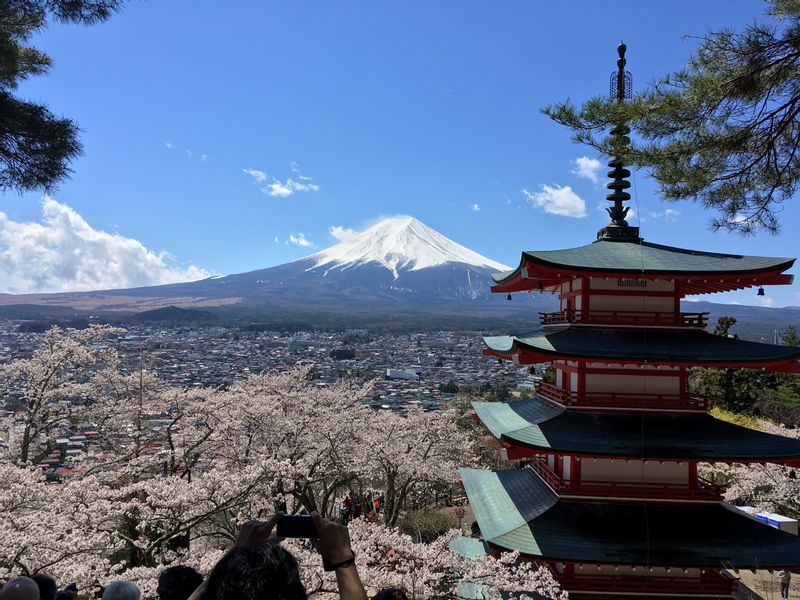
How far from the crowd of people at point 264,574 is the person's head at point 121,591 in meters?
0.26

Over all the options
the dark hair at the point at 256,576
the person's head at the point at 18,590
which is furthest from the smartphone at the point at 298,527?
the person's head at the point at 18,590

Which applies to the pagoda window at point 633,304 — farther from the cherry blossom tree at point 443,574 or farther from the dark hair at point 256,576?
the dark hair at point 256,576

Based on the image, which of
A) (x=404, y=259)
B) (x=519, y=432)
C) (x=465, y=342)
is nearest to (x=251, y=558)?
(x=519, y=432)

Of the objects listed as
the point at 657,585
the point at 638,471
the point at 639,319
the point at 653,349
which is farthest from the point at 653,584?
the point at 639,319

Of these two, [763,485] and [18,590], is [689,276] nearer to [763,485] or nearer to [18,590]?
[18,590]

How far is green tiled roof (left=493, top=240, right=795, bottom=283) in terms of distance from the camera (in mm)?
7488

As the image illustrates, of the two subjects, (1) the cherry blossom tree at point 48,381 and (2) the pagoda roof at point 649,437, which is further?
(1) the cherry blossom tree at point 48,381

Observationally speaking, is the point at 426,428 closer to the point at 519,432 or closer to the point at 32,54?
the point at 519,432

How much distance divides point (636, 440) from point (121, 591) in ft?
22.1

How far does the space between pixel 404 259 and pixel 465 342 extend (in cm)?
8935

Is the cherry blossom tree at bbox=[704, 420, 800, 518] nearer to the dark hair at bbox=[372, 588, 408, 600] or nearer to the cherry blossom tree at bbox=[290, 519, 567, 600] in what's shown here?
the cherry blossom tree at bbox=[290, 519, 567, 600]

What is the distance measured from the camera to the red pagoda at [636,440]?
698cm

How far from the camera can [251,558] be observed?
60.7 inches

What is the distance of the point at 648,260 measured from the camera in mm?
7969
